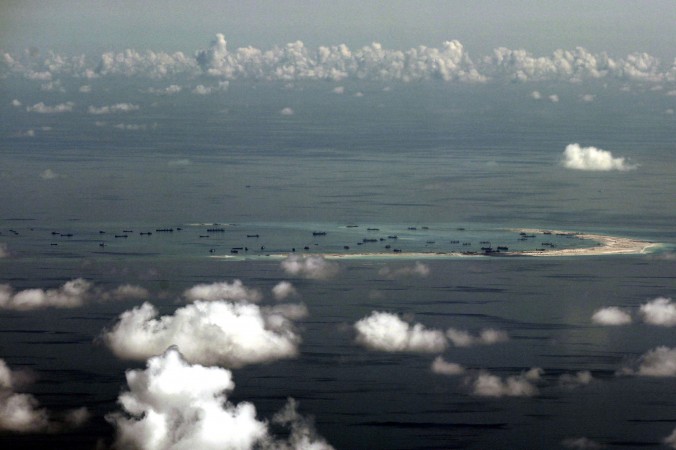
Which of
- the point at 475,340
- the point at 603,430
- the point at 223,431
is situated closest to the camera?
the point at 223,431

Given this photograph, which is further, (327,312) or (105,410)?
(327,312)

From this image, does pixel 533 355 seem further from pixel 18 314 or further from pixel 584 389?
pixel 18 314

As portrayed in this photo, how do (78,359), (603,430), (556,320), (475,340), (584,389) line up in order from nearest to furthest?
(603,430)
(584,389)
(78,359)
(475,340)
(556,320)

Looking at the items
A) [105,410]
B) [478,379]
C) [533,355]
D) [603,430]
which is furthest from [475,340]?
[105,410]

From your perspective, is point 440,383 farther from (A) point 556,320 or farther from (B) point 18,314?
(B) point 18,314

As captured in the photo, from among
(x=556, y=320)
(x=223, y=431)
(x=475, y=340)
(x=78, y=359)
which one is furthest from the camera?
(x=556, y=320)

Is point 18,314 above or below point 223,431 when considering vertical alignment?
above

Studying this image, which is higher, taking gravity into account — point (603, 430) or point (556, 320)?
point (556, 320)

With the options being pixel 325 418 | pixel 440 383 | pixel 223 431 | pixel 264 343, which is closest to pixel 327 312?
pixel 264 343

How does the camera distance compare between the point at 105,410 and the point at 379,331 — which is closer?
the point at 105,410
